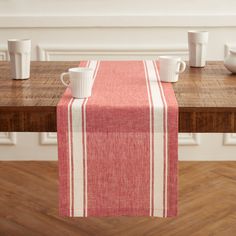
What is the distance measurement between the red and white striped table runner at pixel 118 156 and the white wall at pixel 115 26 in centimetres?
172

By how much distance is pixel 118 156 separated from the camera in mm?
1648

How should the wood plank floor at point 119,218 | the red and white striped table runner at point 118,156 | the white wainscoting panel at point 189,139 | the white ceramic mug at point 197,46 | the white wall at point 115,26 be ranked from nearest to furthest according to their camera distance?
the red and white striped table runner at point 118,156
the white ceramic mug at point 197,46
the wood plank floor at point 119,218
the white wall at point 115,26
the white wainscoting panel at point 189,139

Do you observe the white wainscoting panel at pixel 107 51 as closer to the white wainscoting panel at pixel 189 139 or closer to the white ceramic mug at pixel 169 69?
the white wainscoting panel at pixel 189 139

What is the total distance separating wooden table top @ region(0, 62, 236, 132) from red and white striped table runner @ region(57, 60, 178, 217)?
5 cm

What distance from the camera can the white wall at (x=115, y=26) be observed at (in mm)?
3344

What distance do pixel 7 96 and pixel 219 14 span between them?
1.90 metres

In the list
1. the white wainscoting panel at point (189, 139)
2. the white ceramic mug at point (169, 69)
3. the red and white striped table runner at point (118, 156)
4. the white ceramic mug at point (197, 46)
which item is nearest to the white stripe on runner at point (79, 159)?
the red and white striped table runner at point (118, 156)

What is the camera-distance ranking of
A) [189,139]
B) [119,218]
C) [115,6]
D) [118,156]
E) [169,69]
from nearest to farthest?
[118,156] → [169,69] → [119,218] → [115,6] → [189,139]

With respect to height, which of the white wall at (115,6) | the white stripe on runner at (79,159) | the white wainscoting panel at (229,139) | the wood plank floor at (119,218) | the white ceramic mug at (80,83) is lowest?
the wood plank floor at (119,218)

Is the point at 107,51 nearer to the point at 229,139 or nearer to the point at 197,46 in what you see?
the point at 229,139

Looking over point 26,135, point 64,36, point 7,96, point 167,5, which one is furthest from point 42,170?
point 7,96

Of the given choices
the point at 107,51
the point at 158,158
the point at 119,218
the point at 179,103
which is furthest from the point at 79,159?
the point at 107,51

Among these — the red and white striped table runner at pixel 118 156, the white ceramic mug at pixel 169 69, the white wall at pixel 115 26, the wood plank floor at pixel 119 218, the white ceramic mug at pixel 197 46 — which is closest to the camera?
the red and white striped table runner at pixel 118 156

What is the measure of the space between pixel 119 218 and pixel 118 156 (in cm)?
111
